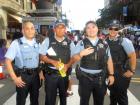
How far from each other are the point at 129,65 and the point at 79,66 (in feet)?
3.60

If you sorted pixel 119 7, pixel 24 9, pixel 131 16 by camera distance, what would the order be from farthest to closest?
pixel 119 7, pixel 131 16, pixel 24 9

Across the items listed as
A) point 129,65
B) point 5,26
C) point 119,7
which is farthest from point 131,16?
point 129,65

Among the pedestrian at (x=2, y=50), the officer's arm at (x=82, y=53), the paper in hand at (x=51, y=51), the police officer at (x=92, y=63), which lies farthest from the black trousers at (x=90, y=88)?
the pedestrian at (x=2, y=50)

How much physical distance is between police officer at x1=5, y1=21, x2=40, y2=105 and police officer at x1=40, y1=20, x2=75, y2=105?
18cm

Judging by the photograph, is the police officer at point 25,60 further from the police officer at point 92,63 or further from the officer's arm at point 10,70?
the police officer at point 92,63

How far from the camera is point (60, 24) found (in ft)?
21.7

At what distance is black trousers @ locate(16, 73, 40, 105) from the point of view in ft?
20.8

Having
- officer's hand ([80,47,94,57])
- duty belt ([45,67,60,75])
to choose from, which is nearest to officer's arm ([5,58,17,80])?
duty belt ([45,67,60,75])

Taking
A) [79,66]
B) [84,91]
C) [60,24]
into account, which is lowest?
[84,91]

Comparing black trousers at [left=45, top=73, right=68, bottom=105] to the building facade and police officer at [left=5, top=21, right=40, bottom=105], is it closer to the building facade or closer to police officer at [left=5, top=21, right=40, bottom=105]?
police officer at [left=5, top=21, right=40, bottom=105]

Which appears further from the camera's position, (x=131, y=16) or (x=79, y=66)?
(x=131, y=16)

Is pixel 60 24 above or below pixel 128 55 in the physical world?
above

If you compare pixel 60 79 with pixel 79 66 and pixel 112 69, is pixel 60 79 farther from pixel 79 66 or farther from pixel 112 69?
pixel 112 69

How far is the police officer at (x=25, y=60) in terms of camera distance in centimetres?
627
